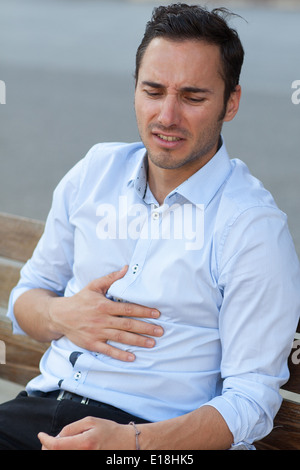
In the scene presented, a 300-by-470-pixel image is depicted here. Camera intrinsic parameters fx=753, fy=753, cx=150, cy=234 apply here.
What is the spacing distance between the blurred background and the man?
1.26 ft

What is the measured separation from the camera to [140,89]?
2.30 meters

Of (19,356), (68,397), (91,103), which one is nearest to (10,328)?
(19,356)

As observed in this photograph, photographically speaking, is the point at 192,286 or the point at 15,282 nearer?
the point at 192,286

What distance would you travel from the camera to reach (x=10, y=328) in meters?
2.91

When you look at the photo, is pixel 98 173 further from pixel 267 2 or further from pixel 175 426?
pixel 267 2

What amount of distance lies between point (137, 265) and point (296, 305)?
50 centimetres

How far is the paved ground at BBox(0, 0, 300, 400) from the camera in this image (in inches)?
266

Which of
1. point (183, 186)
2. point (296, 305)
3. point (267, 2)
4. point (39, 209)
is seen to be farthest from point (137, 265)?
point (267, 2)

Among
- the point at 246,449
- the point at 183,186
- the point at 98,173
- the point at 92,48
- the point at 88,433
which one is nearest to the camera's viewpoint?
the point at 88,433

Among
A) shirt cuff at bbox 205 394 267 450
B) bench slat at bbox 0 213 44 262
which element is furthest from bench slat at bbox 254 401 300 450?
bench slat at bbox 0 213 44 262

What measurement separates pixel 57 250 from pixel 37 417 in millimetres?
591

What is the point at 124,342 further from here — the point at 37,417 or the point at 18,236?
the point at 18,236

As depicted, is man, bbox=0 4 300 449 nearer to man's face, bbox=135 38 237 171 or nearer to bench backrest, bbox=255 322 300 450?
man's face, bbox=135 38 237 171

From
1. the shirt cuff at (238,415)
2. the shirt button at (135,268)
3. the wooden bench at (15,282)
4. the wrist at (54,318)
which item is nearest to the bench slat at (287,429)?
the shirt cuff at (238,415)
